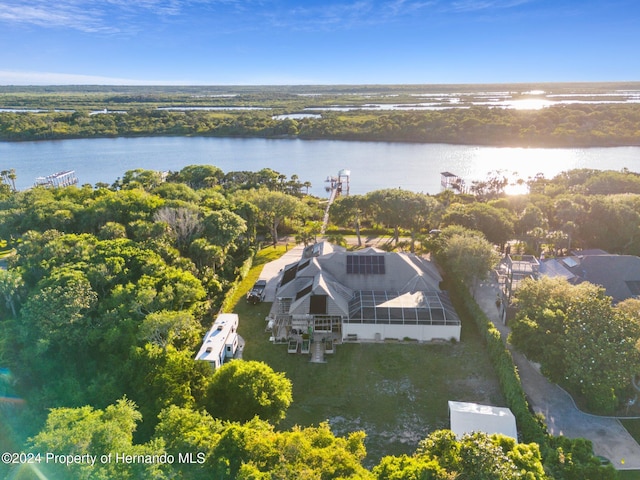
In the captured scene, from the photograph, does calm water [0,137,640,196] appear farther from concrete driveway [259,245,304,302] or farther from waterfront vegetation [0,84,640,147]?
concrete driveway [259,245,304,302]

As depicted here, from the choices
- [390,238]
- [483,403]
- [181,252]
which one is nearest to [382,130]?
[390,238]

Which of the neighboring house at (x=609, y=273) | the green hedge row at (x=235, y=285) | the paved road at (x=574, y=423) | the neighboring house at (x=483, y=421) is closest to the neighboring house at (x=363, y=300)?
the green hedge row at (x=235, y=285)

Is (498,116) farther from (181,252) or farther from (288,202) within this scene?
(181,252)

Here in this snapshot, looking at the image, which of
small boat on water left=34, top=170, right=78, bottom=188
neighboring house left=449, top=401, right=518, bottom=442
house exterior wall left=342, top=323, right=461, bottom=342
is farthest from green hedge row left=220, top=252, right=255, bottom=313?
small boat on water left=34, top=170, right=78, bottom=188

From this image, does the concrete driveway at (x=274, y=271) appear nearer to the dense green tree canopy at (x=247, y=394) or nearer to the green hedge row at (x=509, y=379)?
the dense green tree canopy at (x=247, y=394)

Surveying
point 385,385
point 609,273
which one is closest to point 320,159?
point 609,273

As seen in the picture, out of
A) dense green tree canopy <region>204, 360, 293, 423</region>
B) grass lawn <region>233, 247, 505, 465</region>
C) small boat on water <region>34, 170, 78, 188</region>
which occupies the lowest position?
grass lawn <region>233, 247, 505, 465</region>

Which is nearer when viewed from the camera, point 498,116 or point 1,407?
point 1,407
